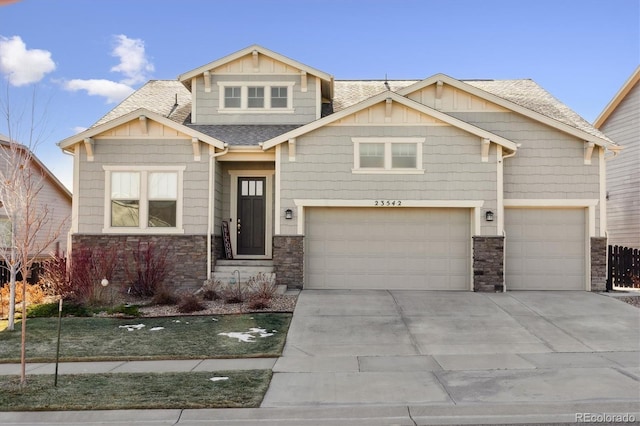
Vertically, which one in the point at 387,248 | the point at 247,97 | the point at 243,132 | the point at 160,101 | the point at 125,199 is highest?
the point at 160,101

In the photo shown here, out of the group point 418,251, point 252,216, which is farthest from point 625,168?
point 252,216

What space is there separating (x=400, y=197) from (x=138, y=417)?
10009mm

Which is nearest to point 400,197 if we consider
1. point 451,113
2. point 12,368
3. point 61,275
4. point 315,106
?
point 451,113

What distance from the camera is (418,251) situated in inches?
594

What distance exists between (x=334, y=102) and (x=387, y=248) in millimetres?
6138

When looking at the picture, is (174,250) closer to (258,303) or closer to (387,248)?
(258,303)

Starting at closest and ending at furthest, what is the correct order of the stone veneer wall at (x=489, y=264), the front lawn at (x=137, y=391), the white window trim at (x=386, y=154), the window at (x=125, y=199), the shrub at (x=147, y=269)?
1. the front lawn at (x=137, y=391)
2. the shrub at (x=147, y=269)
3. the stone veneer wall at (x=489, y=264)
4. the white window trim at (x=386, y=154)
5. the window at (x=125, y=199)

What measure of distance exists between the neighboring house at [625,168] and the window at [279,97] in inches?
477

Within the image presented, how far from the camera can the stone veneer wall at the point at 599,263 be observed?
49.5 ft

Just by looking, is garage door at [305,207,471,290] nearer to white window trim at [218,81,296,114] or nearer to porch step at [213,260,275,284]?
porch step at [213,260,275,284]

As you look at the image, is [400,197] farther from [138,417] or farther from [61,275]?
[138,417]

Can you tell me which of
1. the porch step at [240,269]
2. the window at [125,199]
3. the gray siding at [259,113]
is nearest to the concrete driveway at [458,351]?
the porch step at [240,269]

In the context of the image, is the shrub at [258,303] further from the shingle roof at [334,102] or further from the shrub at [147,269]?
the shingle roof at [334,102]

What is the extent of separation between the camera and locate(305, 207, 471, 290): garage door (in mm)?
15031
